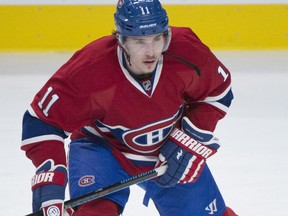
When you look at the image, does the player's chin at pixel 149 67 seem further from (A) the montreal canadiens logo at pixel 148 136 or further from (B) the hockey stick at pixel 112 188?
(B) the hockey stick at pixel 112 188

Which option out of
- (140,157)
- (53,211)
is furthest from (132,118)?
(53,211)

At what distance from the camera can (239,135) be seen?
14.3 feet

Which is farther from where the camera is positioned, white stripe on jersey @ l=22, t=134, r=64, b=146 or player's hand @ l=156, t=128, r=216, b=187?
player's hand @ l=156, t=128, r=216, b=187

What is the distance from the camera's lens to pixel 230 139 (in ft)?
14.2

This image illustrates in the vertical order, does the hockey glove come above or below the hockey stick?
above

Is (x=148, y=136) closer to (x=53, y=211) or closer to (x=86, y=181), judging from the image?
(x=86, y=181)

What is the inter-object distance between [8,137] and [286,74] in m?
2.08

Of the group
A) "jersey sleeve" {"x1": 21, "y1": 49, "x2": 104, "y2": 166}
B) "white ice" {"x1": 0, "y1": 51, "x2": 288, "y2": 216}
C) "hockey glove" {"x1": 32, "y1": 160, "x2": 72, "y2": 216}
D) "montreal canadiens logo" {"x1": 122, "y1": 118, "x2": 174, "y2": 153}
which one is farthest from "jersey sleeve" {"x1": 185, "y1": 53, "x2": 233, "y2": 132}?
"white ice" {"x1": 0, "y1": 51, "x2": 288, "y2": 216}

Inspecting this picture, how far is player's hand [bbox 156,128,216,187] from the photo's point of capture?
270cm

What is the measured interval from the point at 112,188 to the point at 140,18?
0.57 meters

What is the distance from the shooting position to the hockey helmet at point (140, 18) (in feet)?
8.14

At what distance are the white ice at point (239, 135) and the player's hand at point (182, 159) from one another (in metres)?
0.74

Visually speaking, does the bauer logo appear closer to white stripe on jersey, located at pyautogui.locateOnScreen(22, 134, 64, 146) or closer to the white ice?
white stripe on jersey, located at pyautogui.locateOnScreen(22, 134, 64, 146)

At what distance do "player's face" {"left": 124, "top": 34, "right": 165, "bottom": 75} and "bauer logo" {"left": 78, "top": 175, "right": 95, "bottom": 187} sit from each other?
0.42m
